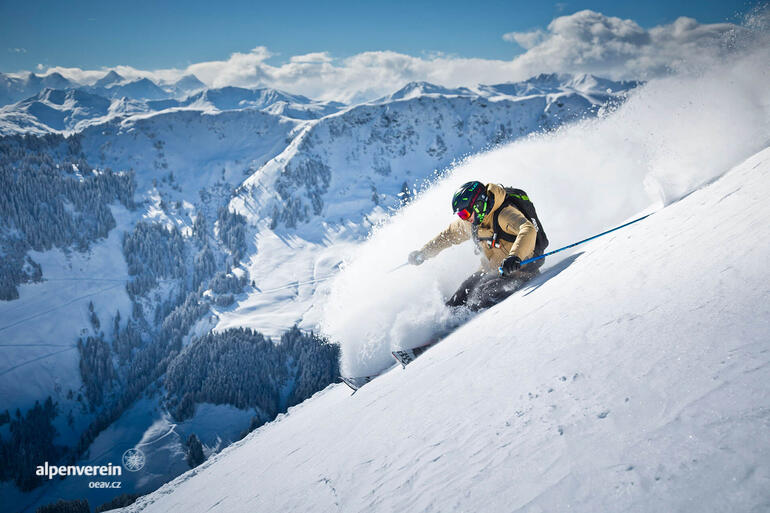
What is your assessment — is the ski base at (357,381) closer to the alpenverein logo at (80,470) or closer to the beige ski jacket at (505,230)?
the beige ski jacket at (505,230)

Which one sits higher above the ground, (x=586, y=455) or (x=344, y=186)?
(x=344, y=186)

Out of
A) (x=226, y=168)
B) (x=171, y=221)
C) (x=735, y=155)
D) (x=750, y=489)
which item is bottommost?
(x=750, y=489)

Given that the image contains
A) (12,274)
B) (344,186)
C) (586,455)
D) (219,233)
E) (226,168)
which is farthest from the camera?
(226,168)

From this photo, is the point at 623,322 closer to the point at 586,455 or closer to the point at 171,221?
the point at 586,455

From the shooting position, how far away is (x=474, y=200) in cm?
863

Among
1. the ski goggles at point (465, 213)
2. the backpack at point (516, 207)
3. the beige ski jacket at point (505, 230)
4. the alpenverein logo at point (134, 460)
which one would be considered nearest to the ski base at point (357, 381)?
the beige ski jacket at point (505, 230)

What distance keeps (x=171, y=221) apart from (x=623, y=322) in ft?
565

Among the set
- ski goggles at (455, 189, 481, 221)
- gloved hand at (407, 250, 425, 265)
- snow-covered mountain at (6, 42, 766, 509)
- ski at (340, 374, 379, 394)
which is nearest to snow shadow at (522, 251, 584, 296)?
snow-covered mountain at (6, 42, 766, 509)

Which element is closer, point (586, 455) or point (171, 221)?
point (586, 455)

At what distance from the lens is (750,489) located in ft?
5.42

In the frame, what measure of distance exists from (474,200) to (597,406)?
6.38 m

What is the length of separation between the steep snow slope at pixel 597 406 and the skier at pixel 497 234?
6.65 ft

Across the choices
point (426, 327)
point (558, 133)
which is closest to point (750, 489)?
point (426, 327)

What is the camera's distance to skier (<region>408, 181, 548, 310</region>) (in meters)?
8.31
